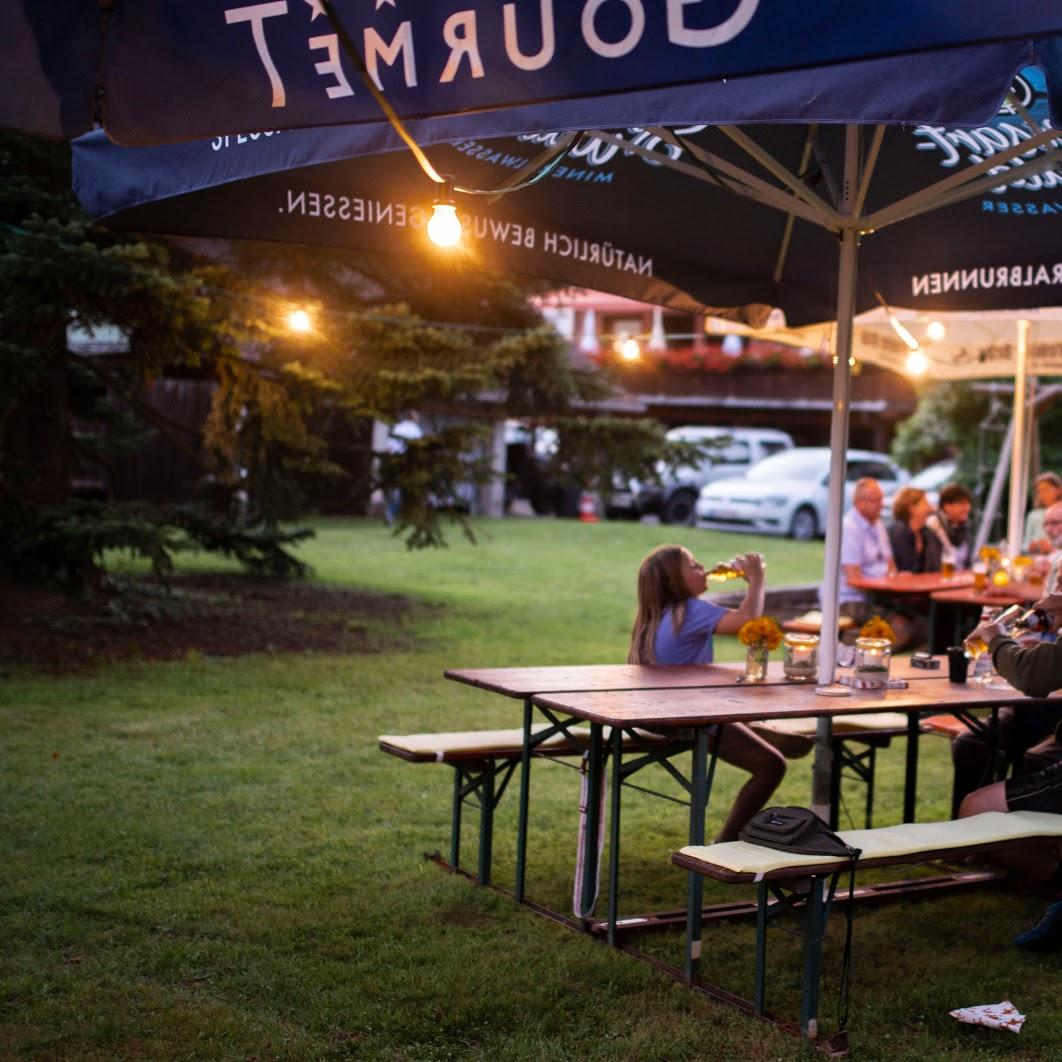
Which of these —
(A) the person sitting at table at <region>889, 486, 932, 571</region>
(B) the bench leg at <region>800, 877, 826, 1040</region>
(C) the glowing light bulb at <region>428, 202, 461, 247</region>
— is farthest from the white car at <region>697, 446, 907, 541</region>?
(C) the glowing light bulb at <region>428, 202, 461, 247</region>

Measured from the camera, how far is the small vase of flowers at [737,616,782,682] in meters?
5.38

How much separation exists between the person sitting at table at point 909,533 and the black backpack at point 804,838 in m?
8.24

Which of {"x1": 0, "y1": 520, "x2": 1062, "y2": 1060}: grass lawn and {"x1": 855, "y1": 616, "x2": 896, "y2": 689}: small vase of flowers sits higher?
{"x1": 855, "y1": 616, "x2": 896, "y2": 689}: small vase of flowers

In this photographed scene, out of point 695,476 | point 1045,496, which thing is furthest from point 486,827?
point 695,476

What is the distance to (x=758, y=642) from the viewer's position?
5.41 m

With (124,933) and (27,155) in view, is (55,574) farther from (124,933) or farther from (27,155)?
(124,933)

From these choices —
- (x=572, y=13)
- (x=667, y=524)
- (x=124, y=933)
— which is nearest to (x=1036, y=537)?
(x=124, y=933)

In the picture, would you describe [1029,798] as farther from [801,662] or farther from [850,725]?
[850,725]

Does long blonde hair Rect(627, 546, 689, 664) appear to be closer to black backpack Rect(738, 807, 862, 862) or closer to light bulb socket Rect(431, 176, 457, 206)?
black backpack Rect(738, 807, 862, 862)

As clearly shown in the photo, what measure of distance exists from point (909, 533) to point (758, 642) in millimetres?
7146

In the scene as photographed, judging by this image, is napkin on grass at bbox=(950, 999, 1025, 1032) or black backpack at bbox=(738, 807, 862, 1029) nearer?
black backpack at bbox=(738, 807, 862, 1029)

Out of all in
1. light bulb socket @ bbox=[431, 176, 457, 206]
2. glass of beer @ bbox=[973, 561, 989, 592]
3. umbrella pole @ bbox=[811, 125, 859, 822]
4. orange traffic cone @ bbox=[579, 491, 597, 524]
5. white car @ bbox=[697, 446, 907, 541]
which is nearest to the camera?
light bulb socket @ bbox=[431, 176, 457, 206]

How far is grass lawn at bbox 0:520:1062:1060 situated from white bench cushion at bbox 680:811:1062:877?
0.51 m

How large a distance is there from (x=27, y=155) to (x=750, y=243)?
6741mm
